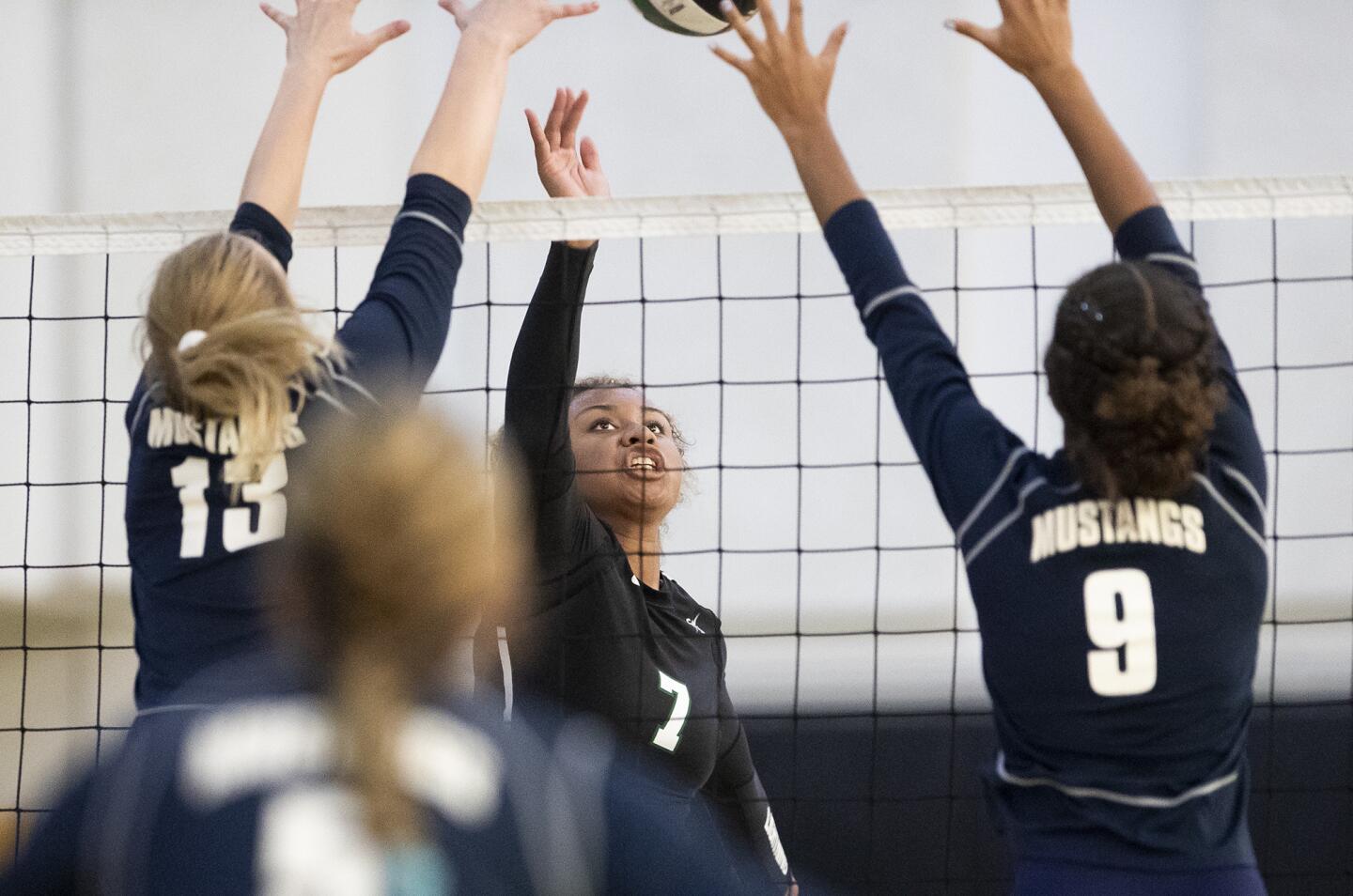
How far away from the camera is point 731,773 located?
120 inches

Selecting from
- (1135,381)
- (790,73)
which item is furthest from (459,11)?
(1135,381)

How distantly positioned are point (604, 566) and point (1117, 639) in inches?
47.6

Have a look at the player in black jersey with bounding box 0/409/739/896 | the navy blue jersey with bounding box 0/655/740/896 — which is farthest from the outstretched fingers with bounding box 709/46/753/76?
the navy blue jersey with bounding box 0/655/740/896

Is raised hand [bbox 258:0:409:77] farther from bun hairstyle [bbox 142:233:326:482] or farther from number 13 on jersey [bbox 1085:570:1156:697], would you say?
number 13 on jersey [bbox 1085:570:1156:697]

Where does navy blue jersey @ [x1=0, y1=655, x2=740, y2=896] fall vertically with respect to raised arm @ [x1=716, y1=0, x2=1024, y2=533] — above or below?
below

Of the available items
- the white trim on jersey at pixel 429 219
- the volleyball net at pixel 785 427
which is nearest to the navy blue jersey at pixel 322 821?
the white trim on jersey at pixel 429 219

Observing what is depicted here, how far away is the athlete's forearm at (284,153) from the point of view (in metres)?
2.29

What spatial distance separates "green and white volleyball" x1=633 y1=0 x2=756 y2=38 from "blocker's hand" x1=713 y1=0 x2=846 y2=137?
0.60m

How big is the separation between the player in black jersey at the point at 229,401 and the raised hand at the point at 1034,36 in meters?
0.82

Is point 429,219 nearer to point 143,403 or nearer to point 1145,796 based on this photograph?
point 143,403

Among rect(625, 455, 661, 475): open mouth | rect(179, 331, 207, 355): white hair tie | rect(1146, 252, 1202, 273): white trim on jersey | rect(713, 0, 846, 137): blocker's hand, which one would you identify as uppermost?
rect(713, 0, 846, 137): blocker's hand

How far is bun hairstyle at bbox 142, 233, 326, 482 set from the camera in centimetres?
182

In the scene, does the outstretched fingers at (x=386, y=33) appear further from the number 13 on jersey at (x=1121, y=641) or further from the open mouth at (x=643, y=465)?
the number 13 on jersey at (x=1121, y=641)

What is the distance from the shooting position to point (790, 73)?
2.16 metres
